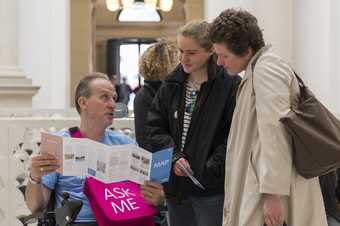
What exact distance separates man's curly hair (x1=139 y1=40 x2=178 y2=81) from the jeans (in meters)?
0.79

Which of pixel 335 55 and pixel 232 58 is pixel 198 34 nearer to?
pixel 232 58

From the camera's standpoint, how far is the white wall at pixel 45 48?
9.83m

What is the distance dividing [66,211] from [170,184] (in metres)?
0.60

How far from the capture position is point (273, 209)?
9.80ft

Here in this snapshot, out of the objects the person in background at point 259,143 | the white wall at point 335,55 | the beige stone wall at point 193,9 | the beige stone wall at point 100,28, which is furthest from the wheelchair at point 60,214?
the beige stone wall at point 193,9

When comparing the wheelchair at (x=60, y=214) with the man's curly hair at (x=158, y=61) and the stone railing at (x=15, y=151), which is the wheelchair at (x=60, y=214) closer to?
the man's curly hair at (x=158, y=61)

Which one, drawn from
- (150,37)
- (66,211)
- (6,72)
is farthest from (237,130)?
(150,37)

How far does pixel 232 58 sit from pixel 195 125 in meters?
0.51

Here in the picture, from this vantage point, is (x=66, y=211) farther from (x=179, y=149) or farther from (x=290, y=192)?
(x=290, y=192)

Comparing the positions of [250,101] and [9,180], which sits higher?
[250,101]

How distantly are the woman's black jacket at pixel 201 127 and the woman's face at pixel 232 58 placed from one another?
14.7 inches

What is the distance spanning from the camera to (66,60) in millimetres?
11445

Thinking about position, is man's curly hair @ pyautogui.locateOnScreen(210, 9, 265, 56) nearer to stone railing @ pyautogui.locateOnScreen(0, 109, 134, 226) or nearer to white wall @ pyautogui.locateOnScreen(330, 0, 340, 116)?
stone railing @ pyautogui.locateOnScreen(0, 109, 134, 226)

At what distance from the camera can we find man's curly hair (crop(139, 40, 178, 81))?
13.6 ft
